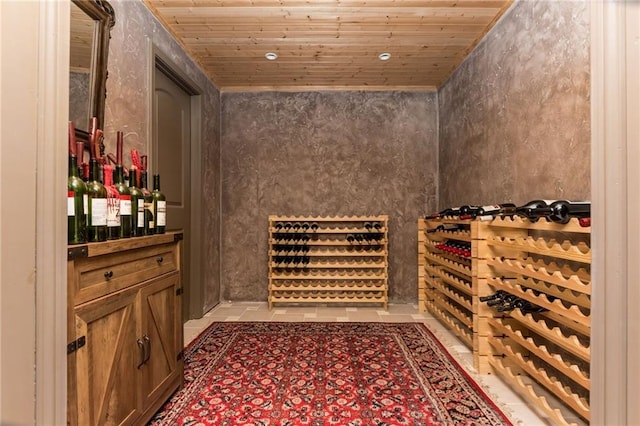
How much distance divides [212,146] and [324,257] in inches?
72.9

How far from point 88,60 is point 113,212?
0.97 m

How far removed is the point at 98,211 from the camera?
56.1 inches

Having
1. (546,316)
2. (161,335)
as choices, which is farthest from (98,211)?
(546,316)

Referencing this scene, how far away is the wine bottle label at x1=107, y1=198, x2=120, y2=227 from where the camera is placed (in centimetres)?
150

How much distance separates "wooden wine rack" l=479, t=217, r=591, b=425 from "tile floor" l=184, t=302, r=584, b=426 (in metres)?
0.25

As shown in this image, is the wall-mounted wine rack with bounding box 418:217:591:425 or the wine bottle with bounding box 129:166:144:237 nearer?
the wall-mounted wine rack with bounding box 418:217:591:425

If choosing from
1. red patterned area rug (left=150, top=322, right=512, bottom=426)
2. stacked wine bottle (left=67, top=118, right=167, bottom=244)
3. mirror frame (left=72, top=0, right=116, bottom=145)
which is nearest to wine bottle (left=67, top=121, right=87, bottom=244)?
stacked wine bottle (left=67, top=118, right=167, bottom=244)

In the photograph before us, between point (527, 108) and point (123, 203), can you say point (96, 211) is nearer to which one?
point (123, 203)

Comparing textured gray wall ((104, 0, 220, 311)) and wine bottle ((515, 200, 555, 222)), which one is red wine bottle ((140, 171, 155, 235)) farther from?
wine bottle ((515, 200, 555, 222))

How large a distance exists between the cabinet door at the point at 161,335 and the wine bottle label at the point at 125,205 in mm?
367

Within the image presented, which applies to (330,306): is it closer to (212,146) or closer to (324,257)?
(324,257)

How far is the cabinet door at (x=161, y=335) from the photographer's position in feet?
5.48

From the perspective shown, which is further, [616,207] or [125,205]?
[125,205]

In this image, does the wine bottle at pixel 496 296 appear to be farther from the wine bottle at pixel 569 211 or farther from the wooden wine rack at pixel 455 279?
the wine bottle at pixel 569 211
